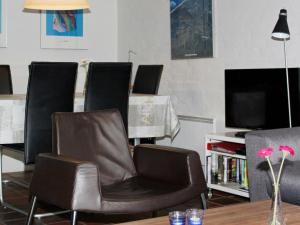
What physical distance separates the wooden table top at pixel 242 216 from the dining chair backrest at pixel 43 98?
74.8 inches

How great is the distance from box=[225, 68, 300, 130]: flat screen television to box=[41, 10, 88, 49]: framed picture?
2.35m

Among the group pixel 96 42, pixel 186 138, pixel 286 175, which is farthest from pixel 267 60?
pixel 96 42

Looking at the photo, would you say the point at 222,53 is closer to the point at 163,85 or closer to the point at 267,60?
the point at 267,60

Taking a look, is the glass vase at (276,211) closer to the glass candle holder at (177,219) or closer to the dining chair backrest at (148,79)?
the glass candle holder at (177,219)

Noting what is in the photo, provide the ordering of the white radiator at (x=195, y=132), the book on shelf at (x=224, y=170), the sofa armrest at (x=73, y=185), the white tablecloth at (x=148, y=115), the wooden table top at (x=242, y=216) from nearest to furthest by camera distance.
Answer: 1. the wooden table top at (x=242, y=216)
2. the sofa armrest at (x=73, y=185)
3. the book on shelf at (x=224, y=170)
4. the white tablecloth at (x=148, y=115)
5. the white radiator at (x=195, y=132)

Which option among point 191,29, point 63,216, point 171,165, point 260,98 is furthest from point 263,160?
point 191,29

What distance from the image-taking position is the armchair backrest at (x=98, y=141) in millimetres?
2895

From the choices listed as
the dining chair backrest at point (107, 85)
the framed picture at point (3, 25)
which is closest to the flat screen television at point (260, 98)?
the dining chair backrest at point (107, 85)

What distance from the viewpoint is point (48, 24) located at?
19.5 ft

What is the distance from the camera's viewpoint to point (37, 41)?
233 inches

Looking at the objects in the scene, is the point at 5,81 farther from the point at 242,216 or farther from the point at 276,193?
the point at 276,193

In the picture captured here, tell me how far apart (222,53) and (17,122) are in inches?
79.3

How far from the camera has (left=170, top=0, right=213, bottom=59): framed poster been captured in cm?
493

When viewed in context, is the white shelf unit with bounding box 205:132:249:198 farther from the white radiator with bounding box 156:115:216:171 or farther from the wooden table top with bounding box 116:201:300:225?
the wooden table top with bounding box 116:201:300:225
